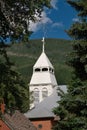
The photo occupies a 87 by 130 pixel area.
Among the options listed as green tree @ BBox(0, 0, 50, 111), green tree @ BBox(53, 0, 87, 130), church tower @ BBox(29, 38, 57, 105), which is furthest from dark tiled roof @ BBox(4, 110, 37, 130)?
church tower @ BBox(29, 38, 57, 105)

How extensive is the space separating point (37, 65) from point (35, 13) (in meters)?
68.1

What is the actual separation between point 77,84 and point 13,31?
21.9 feet

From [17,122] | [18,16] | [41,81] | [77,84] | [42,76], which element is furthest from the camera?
[42,76]

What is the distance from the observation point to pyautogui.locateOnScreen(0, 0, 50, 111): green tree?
15328mm

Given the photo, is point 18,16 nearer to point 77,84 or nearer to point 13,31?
point 13,31

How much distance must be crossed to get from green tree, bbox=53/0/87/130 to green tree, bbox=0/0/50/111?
4.75 metres

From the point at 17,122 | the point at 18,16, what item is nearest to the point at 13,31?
the point at 18,16

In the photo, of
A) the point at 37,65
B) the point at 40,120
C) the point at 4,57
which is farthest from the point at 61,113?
the point at 37,65

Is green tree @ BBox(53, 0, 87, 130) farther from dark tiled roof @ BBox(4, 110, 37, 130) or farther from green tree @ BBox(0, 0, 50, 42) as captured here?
dark tiled roof @ BBox(4, 110, 37, 130)

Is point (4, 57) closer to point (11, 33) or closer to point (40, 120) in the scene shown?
point (11, 33)

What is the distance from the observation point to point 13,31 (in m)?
15.8

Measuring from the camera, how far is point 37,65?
83750mm

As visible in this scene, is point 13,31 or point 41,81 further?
point 41,81

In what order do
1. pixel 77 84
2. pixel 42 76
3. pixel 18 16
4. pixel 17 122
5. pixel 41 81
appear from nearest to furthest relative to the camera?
pixel 18 16, pixel 77 84, pixel 17 122, pixel 41 81, pixel 42 76
